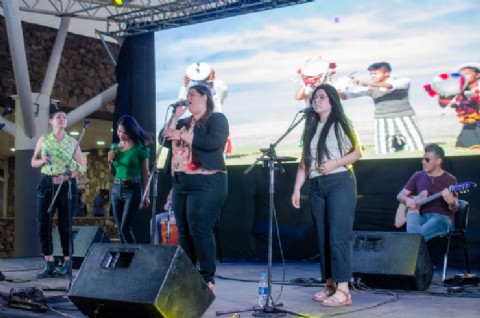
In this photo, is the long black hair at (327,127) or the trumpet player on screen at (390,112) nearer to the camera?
the long black hair at (327,127)

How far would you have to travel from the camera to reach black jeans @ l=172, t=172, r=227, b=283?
12.8ft

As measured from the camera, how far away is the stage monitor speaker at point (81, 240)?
629cm

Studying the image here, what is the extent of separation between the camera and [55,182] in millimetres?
5539

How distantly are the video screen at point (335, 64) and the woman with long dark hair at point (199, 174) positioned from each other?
7.81 ft

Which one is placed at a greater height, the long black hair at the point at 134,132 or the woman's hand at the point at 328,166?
the long black hair at the point at 134,132

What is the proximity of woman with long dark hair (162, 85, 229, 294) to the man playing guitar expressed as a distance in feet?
8.41

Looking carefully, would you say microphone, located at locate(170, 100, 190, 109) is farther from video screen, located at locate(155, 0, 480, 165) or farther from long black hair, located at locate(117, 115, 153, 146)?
video screen, located at locate(155, 0, 480, 165)

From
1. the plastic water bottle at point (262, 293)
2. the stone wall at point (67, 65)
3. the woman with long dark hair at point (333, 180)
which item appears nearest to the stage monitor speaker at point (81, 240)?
the plastic water bottle at point (262, 293)

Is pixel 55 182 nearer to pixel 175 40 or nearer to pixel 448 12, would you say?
pixel 175 40

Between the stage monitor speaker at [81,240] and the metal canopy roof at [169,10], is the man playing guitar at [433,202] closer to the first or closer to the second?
the metal canopy roof at [169,10]

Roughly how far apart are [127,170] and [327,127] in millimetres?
2263

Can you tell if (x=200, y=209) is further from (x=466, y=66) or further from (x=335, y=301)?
(x=466, y=66)

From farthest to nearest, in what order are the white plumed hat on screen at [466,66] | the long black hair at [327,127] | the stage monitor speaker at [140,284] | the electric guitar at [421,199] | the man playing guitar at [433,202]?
the white plumed hat on screen at [466,66] < the man playing guitar at [433,202] < the electric guitar at [421,199] < the long black hair at [327,127] < the stage monitor speaker at [140,284]

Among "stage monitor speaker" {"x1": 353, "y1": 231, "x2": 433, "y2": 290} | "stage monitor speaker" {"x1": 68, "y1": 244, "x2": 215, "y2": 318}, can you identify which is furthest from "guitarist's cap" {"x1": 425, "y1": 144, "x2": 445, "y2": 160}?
"stage monitor speaker" {"x1": 68, "y1": 244, "x2": 215, "y2": 318}
